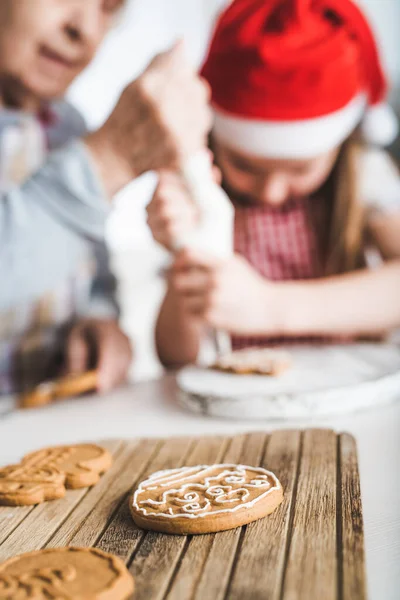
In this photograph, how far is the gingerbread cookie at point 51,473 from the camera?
57 cm

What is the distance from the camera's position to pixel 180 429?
801 mm

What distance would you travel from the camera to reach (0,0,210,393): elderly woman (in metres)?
0.93

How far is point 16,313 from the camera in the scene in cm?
115

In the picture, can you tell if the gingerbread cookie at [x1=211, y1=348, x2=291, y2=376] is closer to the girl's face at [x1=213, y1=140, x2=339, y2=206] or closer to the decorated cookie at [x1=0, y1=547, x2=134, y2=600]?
the girl's face at [x1=213, y1=140, x2=339, y2=206]

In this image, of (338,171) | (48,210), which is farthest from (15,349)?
(338,171)

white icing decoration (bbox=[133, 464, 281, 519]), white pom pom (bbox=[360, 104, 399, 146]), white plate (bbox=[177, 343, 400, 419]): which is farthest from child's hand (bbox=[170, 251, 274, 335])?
white icing decoration (bbox=[133, 464, 281, 519])

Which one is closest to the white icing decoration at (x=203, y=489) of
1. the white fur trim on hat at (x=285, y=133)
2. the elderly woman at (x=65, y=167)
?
the elderly woman at (x=65, y=167)

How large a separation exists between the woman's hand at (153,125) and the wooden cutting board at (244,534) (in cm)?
44

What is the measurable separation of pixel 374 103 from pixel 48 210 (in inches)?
23.5

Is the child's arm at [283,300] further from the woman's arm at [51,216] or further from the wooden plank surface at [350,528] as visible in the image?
the wooden plank surface at [350,528]

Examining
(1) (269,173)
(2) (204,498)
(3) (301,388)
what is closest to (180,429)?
(3) (301,388)

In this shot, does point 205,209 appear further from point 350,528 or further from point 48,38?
point 350,528

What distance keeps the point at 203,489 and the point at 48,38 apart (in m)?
0.79

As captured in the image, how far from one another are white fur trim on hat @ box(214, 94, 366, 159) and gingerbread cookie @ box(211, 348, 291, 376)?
316 mm
